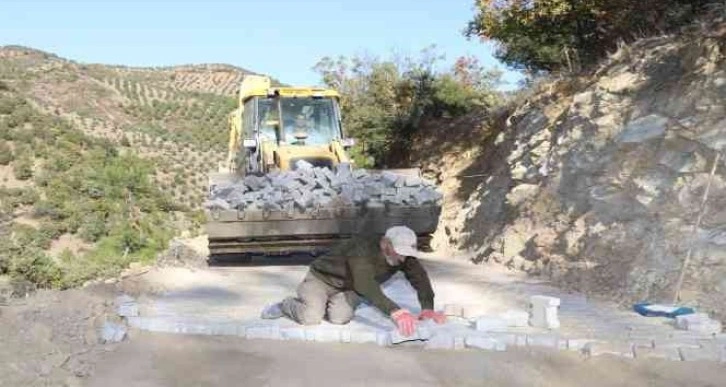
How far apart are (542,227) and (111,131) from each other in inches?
1943

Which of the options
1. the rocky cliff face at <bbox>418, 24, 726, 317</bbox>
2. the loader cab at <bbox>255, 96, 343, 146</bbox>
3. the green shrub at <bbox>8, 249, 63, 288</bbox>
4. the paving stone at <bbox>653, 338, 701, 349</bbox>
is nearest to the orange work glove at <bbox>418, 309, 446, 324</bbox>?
the paving stone at <bbox>653, 338, 701, 349</bbox>

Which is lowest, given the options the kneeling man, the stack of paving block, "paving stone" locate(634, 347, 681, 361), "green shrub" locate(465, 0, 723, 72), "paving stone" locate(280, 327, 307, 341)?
"paving stone" locate(280, 327, 307, 341)

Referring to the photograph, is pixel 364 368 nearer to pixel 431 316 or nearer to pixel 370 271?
pixel 370 271

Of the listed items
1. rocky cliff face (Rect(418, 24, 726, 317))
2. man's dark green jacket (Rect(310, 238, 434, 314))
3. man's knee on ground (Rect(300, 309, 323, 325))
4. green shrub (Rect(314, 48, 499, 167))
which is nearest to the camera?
man's dark green jacket (Rect(310, 238, 434, 314))

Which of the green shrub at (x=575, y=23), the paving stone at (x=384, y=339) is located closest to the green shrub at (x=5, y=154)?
the green shrub at (x=575, y=23)

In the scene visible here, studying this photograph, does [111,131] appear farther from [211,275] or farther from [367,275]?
[367,275]

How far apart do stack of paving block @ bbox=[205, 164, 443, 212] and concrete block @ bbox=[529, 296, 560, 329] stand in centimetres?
426

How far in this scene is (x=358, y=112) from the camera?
22.5 m

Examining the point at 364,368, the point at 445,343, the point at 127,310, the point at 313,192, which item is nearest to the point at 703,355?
the point at 445,343

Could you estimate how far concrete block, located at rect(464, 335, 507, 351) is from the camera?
595cm

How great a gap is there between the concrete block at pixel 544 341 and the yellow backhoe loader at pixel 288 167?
181 inches

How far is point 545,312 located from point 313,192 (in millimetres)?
4871

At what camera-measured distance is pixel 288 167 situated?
39.7ft

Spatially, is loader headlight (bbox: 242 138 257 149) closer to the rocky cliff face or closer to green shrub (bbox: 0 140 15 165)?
the rocky cliff face
